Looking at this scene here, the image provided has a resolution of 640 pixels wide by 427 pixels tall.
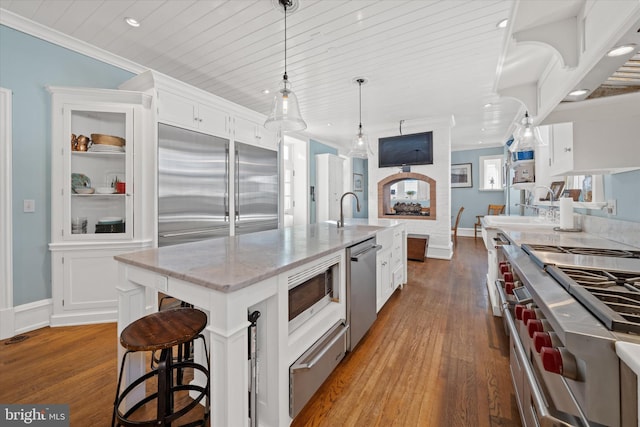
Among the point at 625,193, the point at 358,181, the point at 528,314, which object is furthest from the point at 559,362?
the point at 358,181

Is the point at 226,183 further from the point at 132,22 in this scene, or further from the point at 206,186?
the point at 132,22

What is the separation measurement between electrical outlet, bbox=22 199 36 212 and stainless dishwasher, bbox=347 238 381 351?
114 inches

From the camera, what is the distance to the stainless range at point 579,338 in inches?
22.2

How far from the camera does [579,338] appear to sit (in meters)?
0.59

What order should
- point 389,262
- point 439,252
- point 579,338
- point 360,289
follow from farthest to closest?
point 439,252 → point 389,262 → point 360,289 → point 579,338

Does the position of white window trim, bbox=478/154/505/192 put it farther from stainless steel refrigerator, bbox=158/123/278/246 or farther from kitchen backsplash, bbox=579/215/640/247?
stainless steel refrigerator, bbox=158/123/278/246

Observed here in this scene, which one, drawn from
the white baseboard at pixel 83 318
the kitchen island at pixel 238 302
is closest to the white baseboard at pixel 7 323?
the white baseboard at pixel 83 318

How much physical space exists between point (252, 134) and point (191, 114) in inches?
35.4

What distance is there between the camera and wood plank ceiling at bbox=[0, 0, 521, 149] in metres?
2.11

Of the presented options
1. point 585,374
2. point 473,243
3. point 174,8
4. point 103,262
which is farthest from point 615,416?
point 473,243

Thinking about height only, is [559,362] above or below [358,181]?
below

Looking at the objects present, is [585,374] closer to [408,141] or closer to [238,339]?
[238,339]

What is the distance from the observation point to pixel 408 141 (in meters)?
5.46

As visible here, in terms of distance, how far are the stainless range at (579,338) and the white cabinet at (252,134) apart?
333 cm
